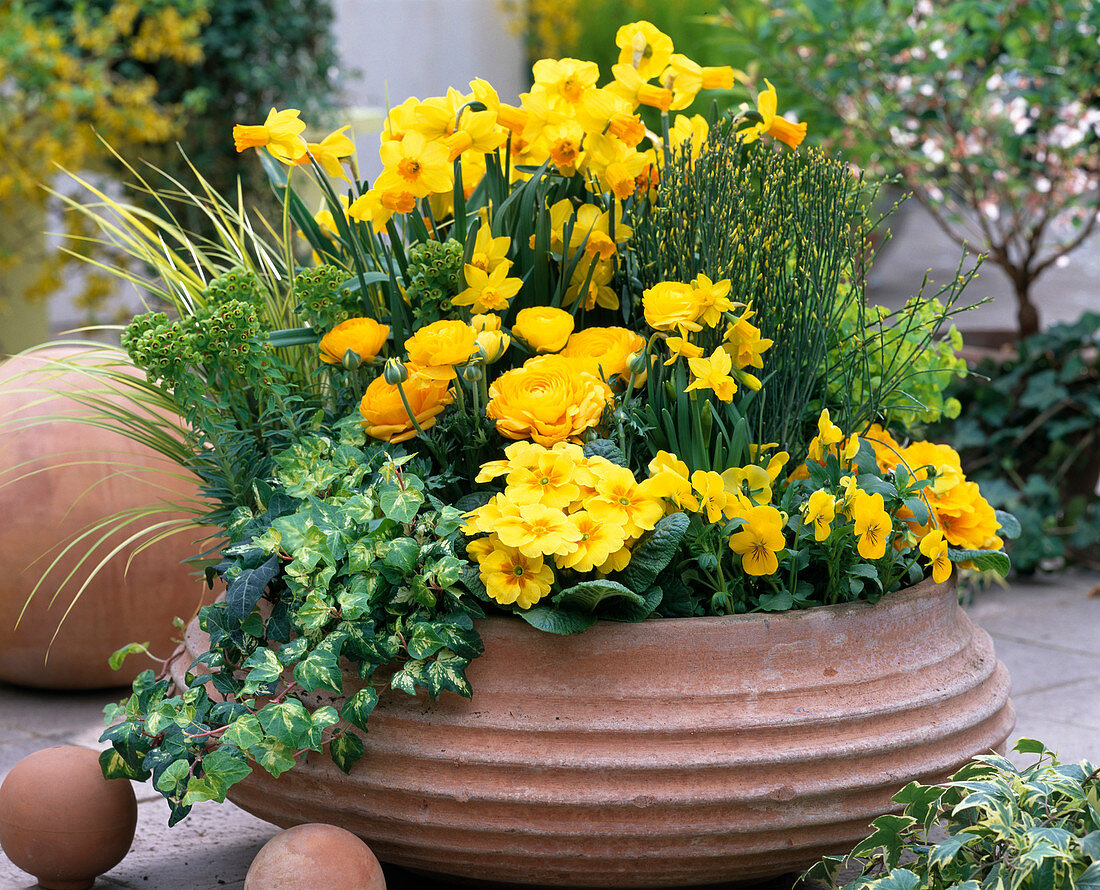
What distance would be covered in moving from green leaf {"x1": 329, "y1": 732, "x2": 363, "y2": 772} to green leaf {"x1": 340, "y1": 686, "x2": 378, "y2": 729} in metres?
0.03

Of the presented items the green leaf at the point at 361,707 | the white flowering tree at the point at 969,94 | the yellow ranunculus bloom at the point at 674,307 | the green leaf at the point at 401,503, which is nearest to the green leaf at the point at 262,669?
the green leaf at the point at 361,707

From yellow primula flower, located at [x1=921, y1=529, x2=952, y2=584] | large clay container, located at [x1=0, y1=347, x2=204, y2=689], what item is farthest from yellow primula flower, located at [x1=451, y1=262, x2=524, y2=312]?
large clay container, located at [x1=0, y1=347, x2=204, y2=689]

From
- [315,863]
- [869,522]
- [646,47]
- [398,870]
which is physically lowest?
[398,870]

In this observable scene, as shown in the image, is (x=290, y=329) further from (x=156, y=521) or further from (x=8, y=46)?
(x=8, y=46)

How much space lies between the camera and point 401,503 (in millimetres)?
1571

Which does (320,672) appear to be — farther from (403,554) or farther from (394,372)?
(394,372)

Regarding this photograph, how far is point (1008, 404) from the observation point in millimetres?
3936

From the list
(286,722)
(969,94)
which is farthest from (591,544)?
(969,94)

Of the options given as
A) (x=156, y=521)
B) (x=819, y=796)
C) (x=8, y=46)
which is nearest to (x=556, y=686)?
(x=819, y=796)

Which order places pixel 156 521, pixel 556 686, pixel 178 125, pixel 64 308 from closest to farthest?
pixel 556 686 < pixel 156 521 < pixel 178 125 < pixel 64 308

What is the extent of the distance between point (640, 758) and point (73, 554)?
1535 millimetres

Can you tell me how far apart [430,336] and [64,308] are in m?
7.02

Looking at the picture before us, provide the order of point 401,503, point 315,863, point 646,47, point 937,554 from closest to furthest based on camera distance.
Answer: point 315,863, point 401,503, point 937,554, point 646,47

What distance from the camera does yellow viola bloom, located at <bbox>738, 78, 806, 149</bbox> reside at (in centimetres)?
192
